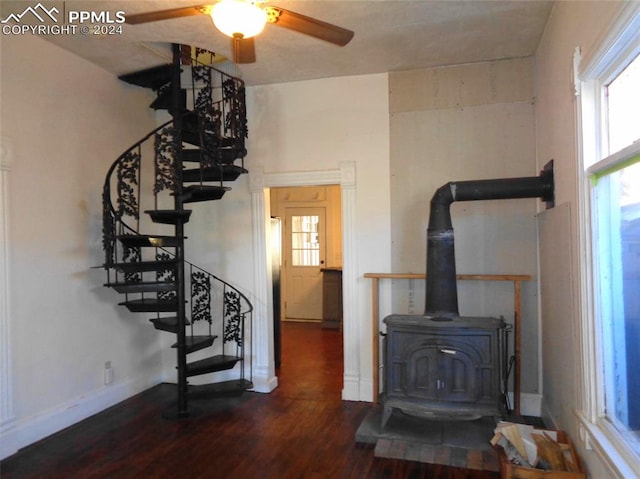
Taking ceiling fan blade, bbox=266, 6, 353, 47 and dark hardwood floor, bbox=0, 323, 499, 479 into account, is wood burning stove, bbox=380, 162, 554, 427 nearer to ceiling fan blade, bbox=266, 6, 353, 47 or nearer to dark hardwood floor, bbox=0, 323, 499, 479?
dark hardwood floor, bbox=0, 323, 499, 479

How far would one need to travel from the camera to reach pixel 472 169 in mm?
3744

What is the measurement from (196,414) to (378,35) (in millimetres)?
3402

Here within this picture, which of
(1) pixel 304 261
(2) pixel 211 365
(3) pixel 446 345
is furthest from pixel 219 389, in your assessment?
(1) pixel 304 261

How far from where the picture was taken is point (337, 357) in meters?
5.42

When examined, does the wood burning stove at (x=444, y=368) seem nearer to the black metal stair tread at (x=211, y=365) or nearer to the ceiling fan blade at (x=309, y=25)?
the black metal stair tread at (x=211, y=365)

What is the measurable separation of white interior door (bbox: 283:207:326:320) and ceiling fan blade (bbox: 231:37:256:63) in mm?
5294

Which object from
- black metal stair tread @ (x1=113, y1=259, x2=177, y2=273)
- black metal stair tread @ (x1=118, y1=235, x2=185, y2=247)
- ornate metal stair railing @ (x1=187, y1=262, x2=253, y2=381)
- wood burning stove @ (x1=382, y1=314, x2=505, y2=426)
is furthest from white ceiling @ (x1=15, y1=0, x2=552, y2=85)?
wood burning stove @ (x1=382, y1=314, x2=505, y2=426)

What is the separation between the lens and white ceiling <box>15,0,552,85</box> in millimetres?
2854

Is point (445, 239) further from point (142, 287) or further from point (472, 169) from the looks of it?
point (142, 287)

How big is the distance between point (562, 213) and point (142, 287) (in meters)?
3.15

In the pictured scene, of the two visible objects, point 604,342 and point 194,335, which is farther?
point 194,335

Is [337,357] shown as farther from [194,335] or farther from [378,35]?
[378,35]

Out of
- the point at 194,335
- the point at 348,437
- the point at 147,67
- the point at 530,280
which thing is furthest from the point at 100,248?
the point at 530,280

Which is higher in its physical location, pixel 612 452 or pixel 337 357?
pixel 612 452
